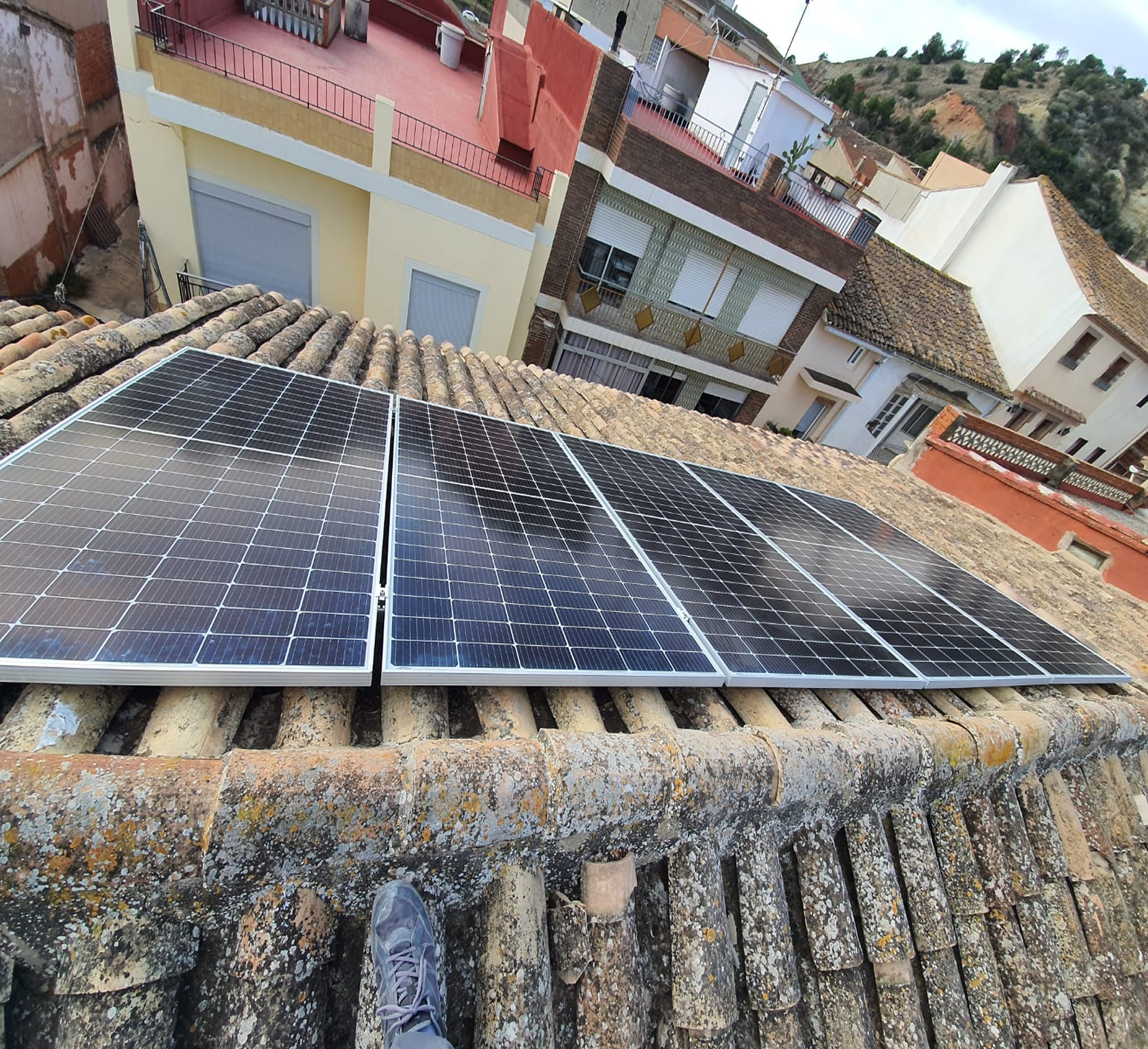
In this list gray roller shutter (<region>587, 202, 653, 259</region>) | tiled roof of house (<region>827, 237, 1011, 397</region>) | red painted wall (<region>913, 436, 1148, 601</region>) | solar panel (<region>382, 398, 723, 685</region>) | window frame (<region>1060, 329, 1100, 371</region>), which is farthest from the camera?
window frame (<region>1060, 329, 1100, 371</region>)

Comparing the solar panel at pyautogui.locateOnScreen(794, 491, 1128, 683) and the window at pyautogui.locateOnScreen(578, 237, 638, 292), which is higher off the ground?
the solar panel at pyautogui.locateOnScreen(794, 491, 1128, 683)

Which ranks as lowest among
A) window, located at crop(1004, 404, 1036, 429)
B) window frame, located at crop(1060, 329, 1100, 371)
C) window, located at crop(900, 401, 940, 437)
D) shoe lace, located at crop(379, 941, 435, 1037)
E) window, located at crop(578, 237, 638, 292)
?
window, located at crop(900, 401, 940, 437)

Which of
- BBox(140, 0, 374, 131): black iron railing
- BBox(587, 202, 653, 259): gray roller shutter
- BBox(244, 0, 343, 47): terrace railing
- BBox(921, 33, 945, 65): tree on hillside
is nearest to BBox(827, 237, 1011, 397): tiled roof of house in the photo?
BBox(587, 202, 653, 259): gray roller shutter

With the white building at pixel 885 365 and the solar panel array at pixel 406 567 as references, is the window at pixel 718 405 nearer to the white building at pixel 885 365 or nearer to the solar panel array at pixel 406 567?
the white building at pixel 885 365

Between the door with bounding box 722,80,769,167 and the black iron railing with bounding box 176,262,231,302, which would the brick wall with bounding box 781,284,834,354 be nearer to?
the door with bounding box 722,80,769,167

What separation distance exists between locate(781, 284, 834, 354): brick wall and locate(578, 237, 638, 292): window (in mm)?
7311

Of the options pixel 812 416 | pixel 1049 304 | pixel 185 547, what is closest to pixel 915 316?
pixel 812 416

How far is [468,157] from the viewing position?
1573cm

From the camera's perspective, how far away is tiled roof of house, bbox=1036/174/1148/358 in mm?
24188

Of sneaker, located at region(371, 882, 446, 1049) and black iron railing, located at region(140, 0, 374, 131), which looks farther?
black iron railing, located at region(140, 0, 374, 131)

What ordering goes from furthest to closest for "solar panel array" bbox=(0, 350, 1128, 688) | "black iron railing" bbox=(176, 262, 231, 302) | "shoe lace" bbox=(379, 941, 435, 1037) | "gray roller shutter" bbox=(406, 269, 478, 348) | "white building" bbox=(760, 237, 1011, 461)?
"white building" bbox=(760, 237, 1011, 461)
"gray roller shutter" bbox=(406, 269, 478, 348)
"black iron railing" bbox=(176, 262, 231, 302)
"solar panel array" bbox=(0, 350, 1128, 688)
"shoe lace" bbox=(379, 941, 435, 1037)

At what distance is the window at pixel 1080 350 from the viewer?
25.1 metres

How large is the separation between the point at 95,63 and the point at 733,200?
21896 mm

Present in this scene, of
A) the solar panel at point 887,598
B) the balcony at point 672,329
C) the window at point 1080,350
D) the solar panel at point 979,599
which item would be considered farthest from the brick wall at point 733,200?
the window at point 1080,350
